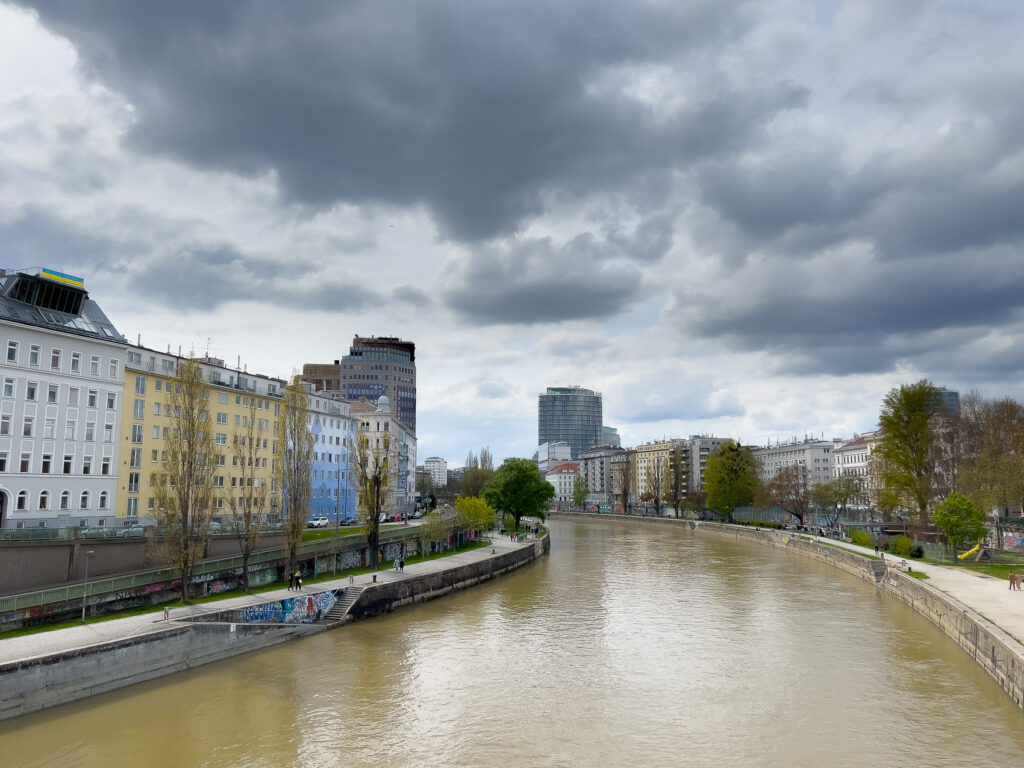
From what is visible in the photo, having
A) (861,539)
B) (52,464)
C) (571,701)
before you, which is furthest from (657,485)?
(571,701)

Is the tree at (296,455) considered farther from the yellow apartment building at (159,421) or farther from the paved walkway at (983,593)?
the paved walkway at (983,593)

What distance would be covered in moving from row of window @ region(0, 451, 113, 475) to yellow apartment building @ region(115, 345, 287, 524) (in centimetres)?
228

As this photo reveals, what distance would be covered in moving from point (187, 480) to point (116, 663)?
14.3 m

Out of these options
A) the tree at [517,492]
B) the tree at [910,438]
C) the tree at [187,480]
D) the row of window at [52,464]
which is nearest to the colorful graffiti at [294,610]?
the tree at [187,480]

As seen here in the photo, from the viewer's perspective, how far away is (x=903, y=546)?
6638 centimetres

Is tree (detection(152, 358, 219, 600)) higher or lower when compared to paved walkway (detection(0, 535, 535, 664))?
higher

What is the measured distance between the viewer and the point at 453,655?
34156 mm

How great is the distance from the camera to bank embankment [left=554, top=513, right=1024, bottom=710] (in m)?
27.2

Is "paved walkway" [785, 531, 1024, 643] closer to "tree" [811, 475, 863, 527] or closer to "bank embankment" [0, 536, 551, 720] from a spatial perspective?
"bank embankment" [0, 536, 551, 720]

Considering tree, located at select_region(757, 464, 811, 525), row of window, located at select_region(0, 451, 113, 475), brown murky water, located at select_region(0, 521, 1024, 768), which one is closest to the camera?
brown murky water, located at select_region(0, 521, 1024, 768)

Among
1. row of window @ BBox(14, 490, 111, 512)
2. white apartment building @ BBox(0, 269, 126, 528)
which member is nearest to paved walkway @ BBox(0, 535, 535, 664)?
white apartment building @ BBox(0, 269, 126, 528)

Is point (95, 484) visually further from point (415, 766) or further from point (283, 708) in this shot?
point (415, 766)

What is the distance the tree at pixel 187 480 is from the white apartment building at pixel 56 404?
11.3 metres

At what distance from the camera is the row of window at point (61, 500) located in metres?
46.5
